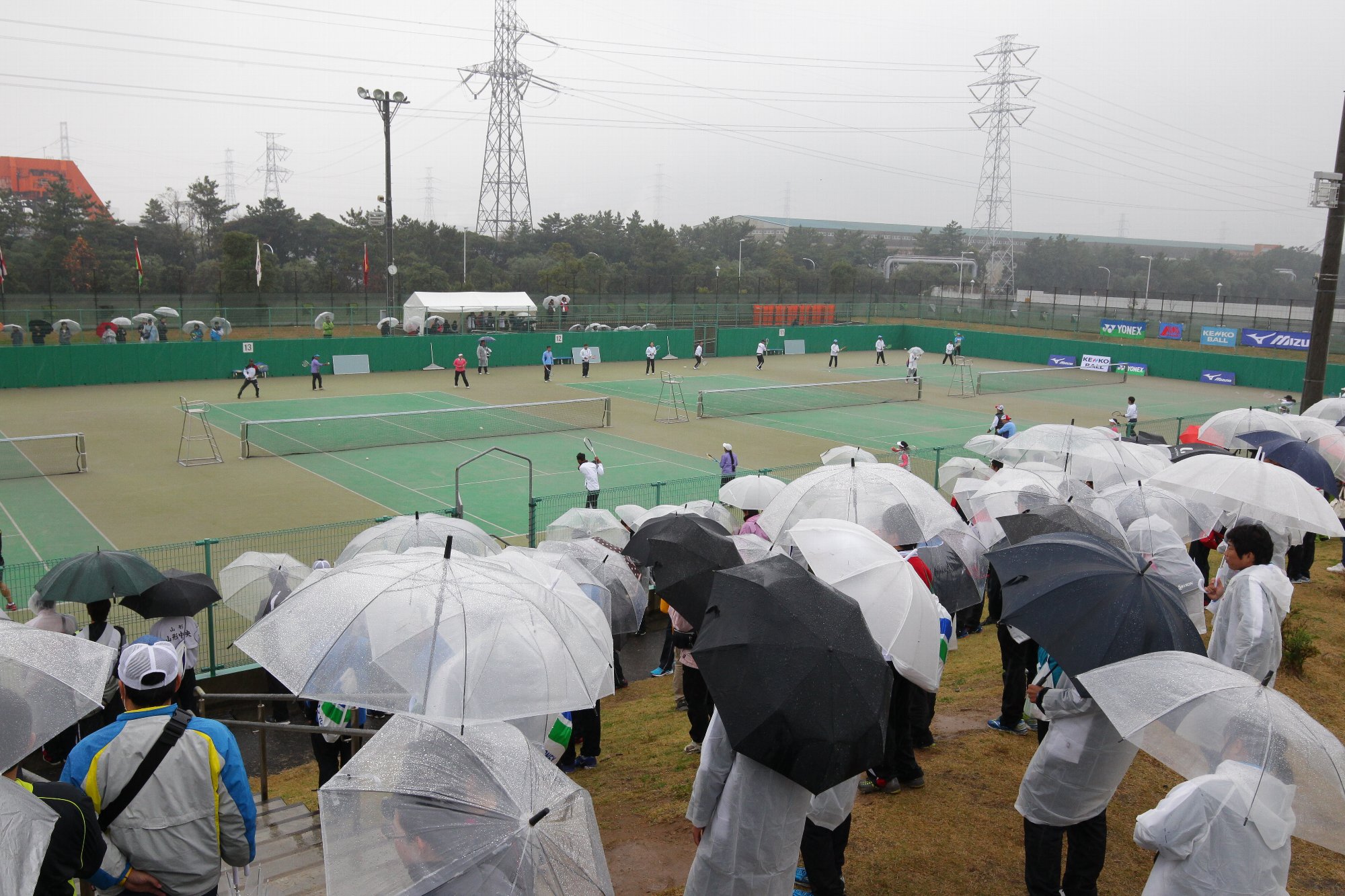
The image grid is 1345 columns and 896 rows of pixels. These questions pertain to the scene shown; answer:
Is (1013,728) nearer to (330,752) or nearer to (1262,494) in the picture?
(1262,494)

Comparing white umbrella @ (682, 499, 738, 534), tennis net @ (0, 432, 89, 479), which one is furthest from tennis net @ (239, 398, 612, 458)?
white umbrella @ (682, 499, 738, 534)

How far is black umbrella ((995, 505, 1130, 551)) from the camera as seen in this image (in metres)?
8.87

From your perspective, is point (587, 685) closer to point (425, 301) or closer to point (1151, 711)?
point (1151, 711)

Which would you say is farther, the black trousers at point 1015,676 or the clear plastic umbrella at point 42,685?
the black trousers at point 1015,676

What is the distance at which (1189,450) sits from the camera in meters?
16.8

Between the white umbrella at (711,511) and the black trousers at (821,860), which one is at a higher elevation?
the white umbrella at (711,511)

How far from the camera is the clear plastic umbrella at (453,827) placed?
3.56m

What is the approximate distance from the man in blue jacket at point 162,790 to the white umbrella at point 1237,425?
49.1 ft

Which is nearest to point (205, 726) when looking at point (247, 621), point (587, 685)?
point (587, 685)

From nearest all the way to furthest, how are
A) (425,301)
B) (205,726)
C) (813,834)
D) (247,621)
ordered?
(205,726), (813,834), (247,621), (425,301)

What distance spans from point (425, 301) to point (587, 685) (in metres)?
48.9

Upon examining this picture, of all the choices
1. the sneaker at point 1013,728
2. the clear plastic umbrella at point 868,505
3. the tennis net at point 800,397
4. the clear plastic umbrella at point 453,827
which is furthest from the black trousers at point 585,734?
the tennis net at point 800,397

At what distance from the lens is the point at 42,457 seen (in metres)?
25.5

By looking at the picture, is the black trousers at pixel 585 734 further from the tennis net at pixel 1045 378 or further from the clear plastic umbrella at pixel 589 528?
the tennis net at pixel 1045 378
